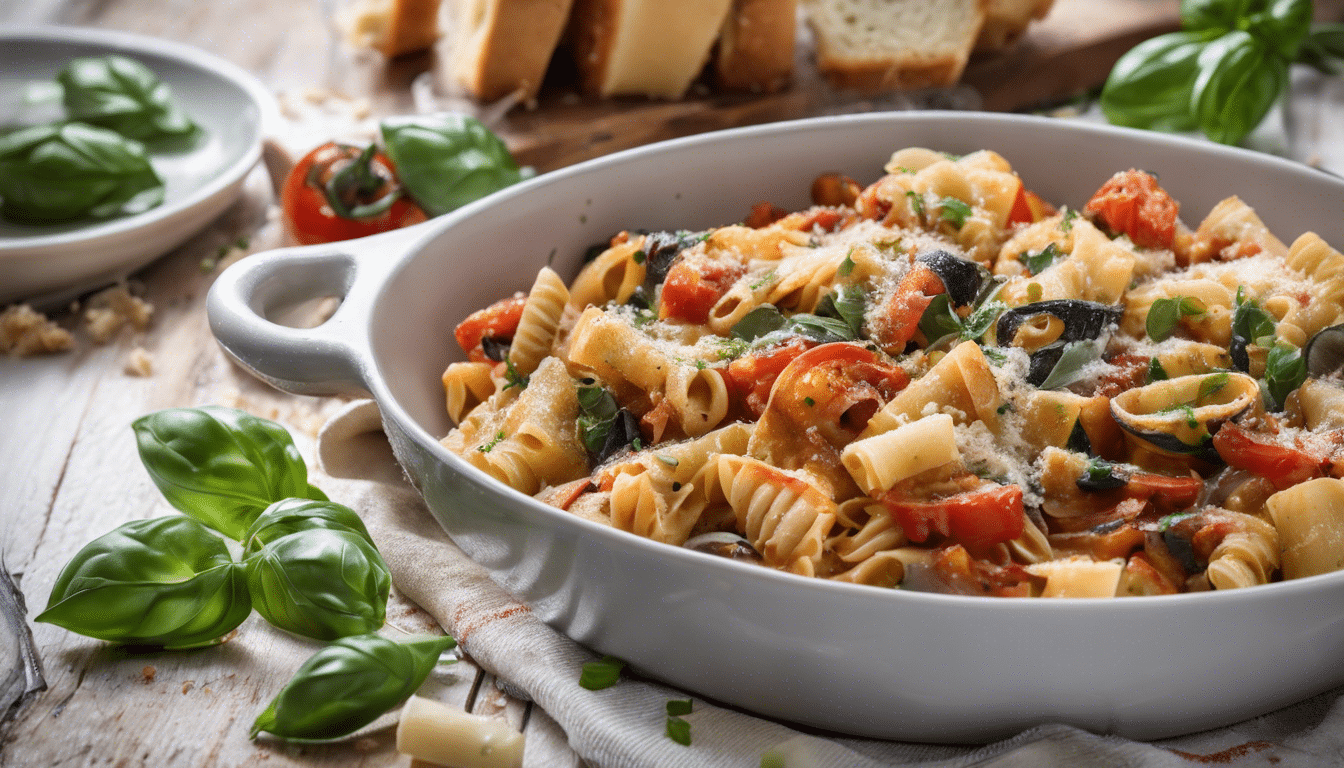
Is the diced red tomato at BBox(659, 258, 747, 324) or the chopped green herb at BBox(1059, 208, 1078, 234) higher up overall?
the chopped green herb at BBox(1059, 208, 1078, 234)

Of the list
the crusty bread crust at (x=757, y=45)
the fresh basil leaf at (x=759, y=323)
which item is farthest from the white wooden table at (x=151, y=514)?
the crusty bread crust at (x=757, y=45)

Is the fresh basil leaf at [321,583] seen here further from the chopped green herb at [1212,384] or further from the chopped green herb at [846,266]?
the chopped green herb at [1212,384]

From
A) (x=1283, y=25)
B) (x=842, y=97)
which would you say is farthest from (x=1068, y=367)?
(x=842, y=97)

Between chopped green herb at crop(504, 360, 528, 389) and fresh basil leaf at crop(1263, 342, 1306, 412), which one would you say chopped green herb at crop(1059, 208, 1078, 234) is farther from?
chopped green herb at crop(504, 360, 528, 389)

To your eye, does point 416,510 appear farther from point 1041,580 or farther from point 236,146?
point 236,146

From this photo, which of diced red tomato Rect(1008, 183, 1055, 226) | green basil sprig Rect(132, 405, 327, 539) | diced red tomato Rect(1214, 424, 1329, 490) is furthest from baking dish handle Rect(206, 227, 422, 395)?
diced red tomato Rect(1214, 424, 1329, 490)

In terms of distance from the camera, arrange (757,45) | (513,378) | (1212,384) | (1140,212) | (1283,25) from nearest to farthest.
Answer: (1212,384) → (513,378) → (1140,212) → (1283,25) → (757,45)

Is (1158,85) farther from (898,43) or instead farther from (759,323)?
(759,323)
